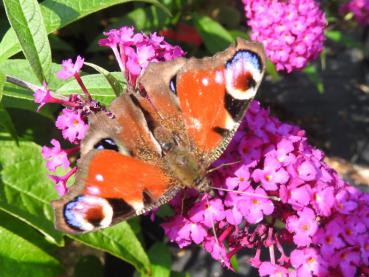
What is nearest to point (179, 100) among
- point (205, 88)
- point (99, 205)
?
point (205, 88)

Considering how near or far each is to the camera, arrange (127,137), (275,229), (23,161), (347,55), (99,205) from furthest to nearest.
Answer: (347,55) < (23,161) < (275,229) < (127,137) < (99,205)

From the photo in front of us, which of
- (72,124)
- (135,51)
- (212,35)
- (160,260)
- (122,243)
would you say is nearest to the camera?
(72,124)

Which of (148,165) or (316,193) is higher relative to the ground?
(148,165)

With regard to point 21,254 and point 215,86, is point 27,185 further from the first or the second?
point 215,86

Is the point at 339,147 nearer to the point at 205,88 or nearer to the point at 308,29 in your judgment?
the point at 308,29

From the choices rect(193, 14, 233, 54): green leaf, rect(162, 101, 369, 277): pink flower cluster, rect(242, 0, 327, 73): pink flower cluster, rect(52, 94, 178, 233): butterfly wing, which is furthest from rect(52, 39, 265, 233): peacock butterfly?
rect(242, 0, 327, 73): pink flower cluster

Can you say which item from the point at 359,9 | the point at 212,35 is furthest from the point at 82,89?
the point at 359,9
